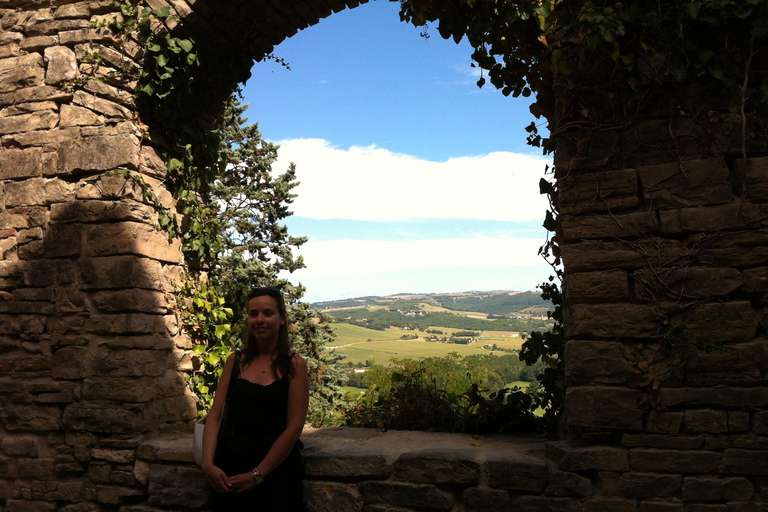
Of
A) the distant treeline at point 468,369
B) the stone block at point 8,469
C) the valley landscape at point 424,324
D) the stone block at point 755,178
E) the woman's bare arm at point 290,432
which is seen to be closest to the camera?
the stone block at point 755,178

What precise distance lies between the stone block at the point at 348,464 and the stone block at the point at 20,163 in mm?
A: 2761

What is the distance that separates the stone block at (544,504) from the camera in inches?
102

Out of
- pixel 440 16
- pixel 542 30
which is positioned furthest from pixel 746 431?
pixel 440 16

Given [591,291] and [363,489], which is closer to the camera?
[591,291]

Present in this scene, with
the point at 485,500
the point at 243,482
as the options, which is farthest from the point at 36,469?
the point at 485,500

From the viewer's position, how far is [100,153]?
355 cm

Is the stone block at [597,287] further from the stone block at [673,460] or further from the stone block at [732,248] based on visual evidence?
the stone block at [673,460]

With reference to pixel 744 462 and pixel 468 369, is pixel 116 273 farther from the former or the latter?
pixel 744 462

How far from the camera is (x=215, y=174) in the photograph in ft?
14.4

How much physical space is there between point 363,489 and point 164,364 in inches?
66.1

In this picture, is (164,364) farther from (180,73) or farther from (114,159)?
(180,73)

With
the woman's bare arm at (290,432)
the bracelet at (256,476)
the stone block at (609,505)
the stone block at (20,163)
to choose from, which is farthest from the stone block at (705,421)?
the stone block at (20,163)

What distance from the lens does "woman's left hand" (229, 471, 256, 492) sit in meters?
2.60

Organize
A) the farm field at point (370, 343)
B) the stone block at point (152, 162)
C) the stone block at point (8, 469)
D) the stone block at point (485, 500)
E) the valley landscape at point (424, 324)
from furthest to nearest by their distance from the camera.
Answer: the farm field at point (370, 343), the valley landscape at point (424, 324), the stone block at point (152, 162), the stone block at point (8, 469), the stone block at point (485, 500)
